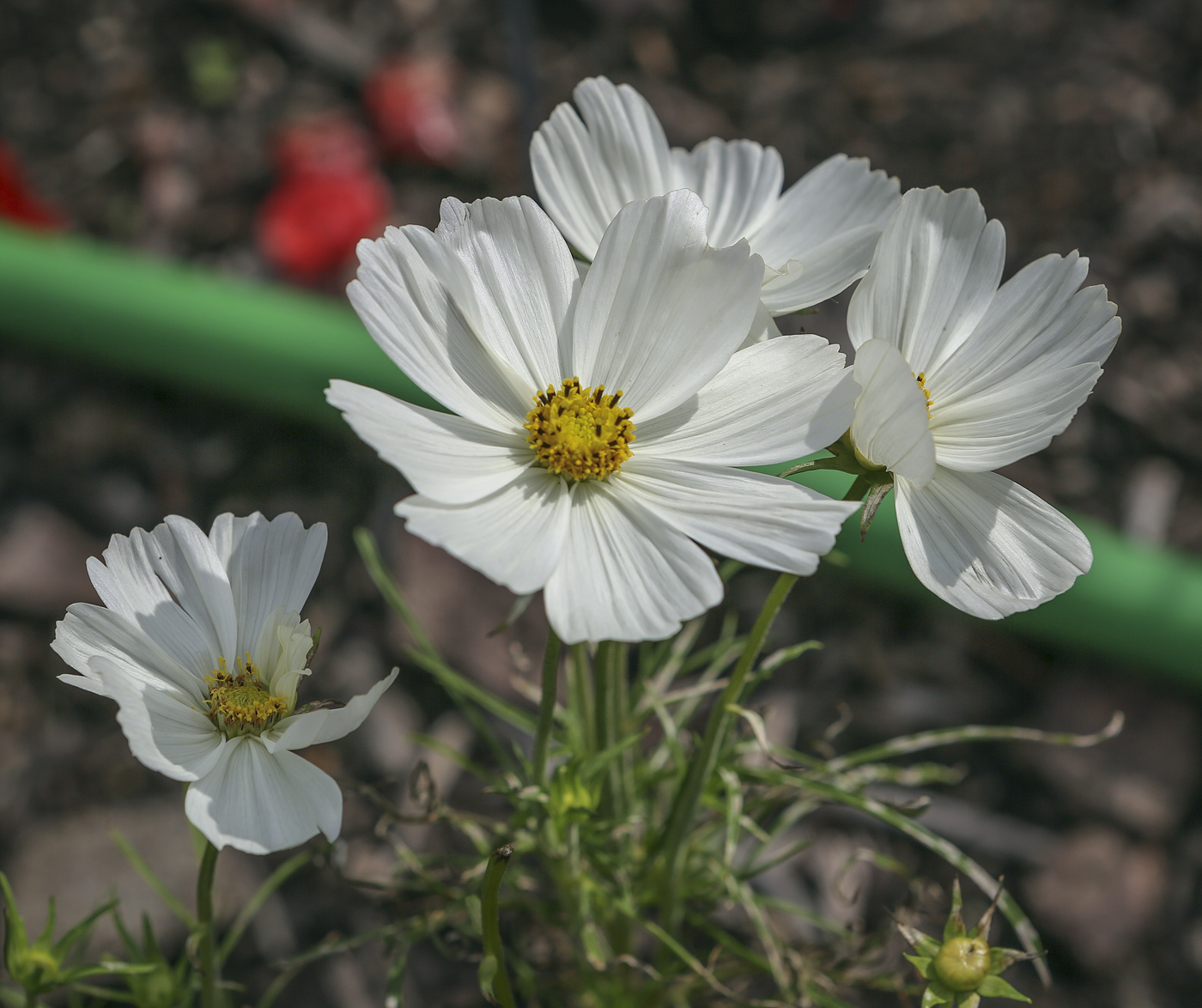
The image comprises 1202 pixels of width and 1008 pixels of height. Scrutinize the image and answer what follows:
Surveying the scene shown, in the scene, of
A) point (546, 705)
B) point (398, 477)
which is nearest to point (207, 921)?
point (546, 705)

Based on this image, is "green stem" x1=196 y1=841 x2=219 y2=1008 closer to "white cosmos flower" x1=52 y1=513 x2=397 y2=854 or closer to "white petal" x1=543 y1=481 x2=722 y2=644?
"white cosmos flower" x1=52 y1=513 x2=397 y2=854

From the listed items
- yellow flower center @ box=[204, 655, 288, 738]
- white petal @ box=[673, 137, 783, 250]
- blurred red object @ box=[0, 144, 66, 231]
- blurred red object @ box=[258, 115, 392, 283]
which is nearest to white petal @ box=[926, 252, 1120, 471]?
white petal @ box=[673, 137, 783, 250]

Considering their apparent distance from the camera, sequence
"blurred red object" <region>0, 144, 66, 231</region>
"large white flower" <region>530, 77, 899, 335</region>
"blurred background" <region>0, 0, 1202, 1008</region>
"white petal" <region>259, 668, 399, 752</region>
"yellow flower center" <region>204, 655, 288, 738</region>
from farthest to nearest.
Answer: "blurred red object" <region>0, 144, 66, 231</region> → "blurred background" <region>0, 0, 1202, 1008</region> → "large white flower" <region>530, 77, 899, 335</region> → "yellow flower center" <region>204, 655, 288, 738</region> → "white petal" <region>259, 668, 399, 752</region>

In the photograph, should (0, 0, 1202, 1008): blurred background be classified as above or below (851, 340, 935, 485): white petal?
below

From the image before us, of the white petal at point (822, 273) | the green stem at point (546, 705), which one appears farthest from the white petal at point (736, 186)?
the green stem at point (546, 705)

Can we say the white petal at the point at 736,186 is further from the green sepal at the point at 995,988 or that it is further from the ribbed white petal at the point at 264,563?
the green sepal at the point at 995,988

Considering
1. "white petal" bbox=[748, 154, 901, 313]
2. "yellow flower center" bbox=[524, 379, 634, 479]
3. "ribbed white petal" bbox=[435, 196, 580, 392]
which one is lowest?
"yellow flower center" bbox=[524, 379, 634, 479]
